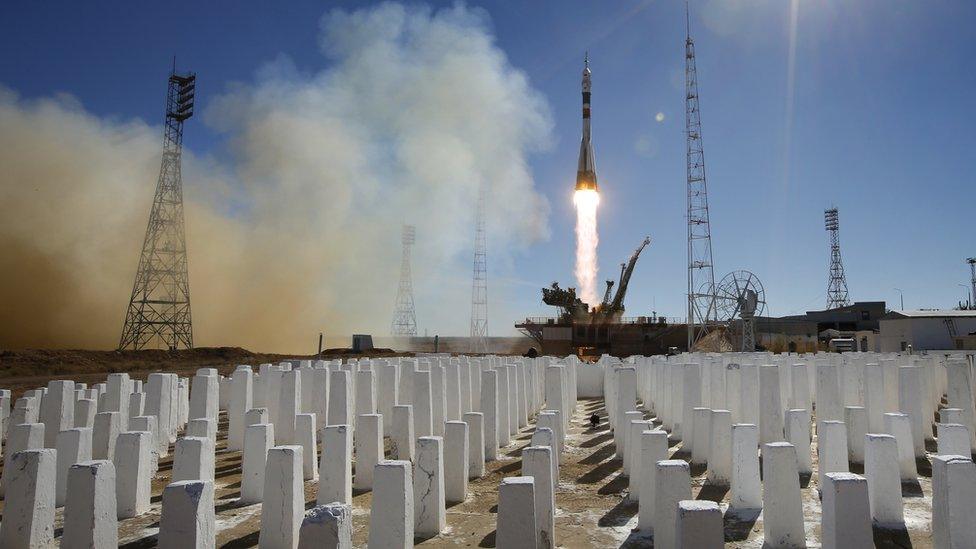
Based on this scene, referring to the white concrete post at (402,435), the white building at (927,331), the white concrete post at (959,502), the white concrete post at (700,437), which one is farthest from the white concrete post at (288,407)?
the white building at (927,331)

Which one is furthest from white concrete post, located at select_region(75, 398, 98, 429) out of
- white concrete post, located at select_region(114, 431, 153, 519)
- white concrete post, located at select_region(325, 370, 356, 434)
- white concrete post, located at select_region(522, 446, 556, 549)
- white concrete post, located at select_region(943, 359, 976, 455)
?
white concrete post, located at select_region(943, 359, 976, 455)

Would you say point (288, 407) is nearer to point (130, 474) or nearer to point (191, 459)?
point (130, 474)

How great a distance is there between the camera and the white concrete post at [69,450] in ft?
22.5

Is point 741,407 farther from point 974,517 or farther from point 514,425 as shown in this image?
point 974,517

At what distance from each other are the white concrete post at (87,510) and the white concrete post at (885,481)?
20.6 ft

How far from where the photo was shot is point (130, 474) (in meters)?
6.30

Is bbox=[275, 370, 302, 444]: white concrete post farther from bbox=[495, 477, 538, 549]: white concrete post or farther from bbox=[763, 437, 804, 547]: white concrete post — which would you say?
bbox=[763, 437, 804, 547]: white concrete post

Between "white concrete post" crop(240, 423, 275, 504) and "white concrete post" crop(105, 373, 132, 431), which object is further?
"white concrete post" crop(105, 373, 132, 431)

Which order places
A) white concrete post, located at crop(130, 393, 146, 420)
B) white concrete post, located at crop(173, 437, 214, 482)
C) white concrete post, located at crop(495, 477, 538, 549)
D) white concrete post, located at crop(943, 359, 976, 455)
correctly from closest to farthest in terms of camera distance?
white concrete post, located at crop(495, 477, 538, 549)
white concrete post, located at crop(173, 437, 214, 482)
white concrete post, located at crop(943, 359, 976, 455)
white concrete post, located at crop(130, 393, 146, 420)

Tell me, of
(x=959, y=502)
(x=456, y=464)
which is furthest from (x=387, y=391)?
(x=959, y=502)

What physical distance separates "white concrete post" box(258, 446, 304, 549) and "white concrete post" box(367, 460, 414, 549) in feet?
3.02

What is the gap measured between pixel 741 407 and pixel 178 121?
39024mm

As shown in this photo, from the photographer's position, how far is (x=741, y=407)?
9773 mm

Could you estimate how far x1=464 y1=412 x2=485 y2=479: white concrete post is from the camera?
782cm
